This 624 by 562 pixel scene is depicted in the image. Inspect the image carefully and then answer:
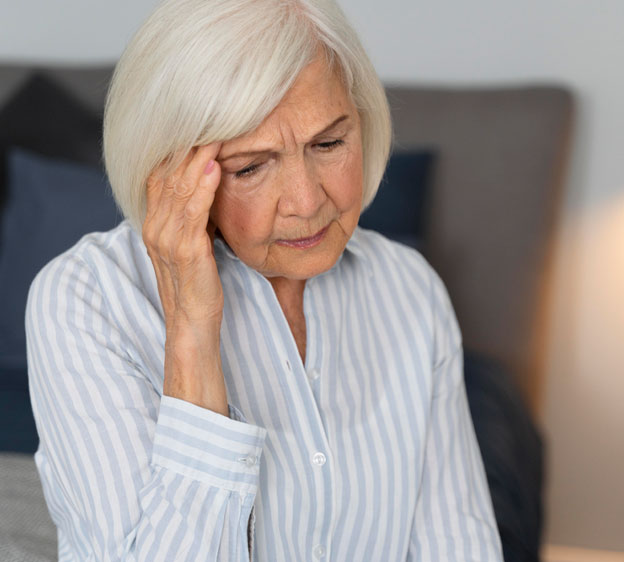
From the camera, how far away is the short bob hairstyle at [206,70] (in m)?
1.13

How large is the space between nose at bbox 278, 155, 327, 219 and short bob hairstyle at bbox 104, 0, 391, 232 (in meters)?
0.09

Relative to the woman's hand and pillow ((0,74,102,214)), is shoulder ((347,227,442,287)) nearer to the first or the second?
the woman's hand

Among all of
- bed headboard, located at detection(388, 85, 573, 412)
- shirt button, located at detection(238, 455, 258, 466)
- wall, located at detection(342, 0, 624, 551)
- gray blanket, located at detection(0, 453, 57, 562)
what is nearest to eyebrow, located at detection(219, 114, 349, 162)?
shirt button, located at detection(238, 455, 258, 466)

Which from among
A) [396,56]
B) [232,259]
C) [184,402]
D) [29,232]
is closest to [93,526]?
[184,402]

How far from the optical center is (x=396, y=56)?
2709 millimetres

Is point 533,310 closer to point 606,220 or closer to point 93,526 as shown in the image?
A: point 606,220

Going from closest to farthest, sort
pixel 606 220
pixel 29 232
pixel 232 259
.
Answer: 1. pixel 232 259
2. pixel 29 232
3. pixel 606 220

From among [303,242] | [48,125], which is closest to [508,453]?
[303,242]

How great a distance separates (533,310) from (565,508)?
0.72 metres

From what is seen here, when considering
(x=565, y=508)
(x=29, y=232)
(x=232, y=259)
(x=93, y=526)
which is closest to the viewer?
(x=93, y=526)

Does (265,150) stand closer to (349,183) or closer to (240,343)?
(349,183)

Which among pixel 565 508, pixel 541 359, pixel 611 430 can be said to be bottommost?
pixel 565 508

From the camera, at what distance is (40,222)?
2475 mm

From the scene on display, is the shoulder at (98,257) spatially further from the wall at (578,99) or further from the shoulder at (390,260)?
the wall at (578,99)
